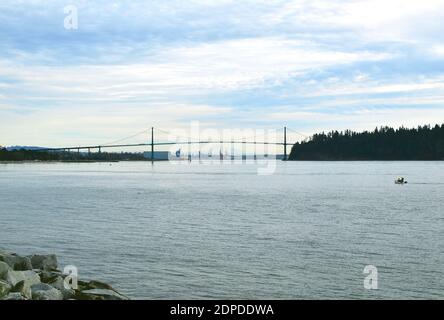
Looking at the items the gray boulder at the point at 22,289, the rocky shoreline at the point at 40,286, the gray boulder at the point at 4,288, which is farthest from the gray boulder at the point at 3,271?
the gray boulder at the point at 4,288

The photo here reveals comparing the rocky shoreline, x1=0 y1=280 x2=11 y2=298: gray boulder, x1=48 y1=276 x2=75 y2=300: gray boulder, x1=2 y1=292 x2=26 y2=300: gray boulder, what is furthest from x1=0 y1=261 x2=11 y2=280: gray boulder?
x1=2 y1=292 x2=26 y2=300: gray boulder

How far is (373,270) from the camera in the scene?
659 inches

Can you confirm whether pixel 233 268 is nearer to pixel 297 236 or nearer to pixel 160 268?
pixel 160 268

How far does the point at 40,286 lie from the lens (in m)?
11.2

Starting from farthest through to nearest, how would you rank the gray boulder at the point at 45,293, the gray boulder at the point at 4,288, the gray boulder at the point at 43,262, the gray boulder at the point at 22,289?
the gray boulder at the point at 43,262, the gray boulder at the point at 45,293, the gray boulder at the point at 22,289, the gray boulder at the point at 4,288

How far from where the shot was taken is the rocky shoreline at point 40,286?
10.5m

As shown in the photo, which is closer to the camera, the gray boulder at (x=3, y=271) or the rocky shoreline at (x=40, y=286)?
the rocky shoreline at (x=40, y=286)

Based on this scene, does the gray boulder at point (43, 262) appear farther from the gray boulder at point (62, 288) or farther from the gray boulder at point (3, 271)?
the gray boulder at point (3, 271)

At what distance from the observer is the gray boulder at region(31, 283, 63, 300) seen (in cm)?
1072

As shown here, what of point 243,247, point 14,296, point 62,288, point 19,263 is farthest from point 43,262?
point 243,247

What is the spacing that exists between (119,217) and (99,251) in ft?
40.5

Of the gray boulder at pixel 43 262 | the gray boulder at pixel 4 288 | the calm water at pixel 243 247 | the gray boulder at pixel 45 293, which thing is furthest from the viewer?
the calm water at pixel 243 247

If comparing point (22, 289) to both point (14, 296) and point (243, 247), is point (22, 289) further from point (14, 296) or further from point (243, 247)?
point (243, 247)
